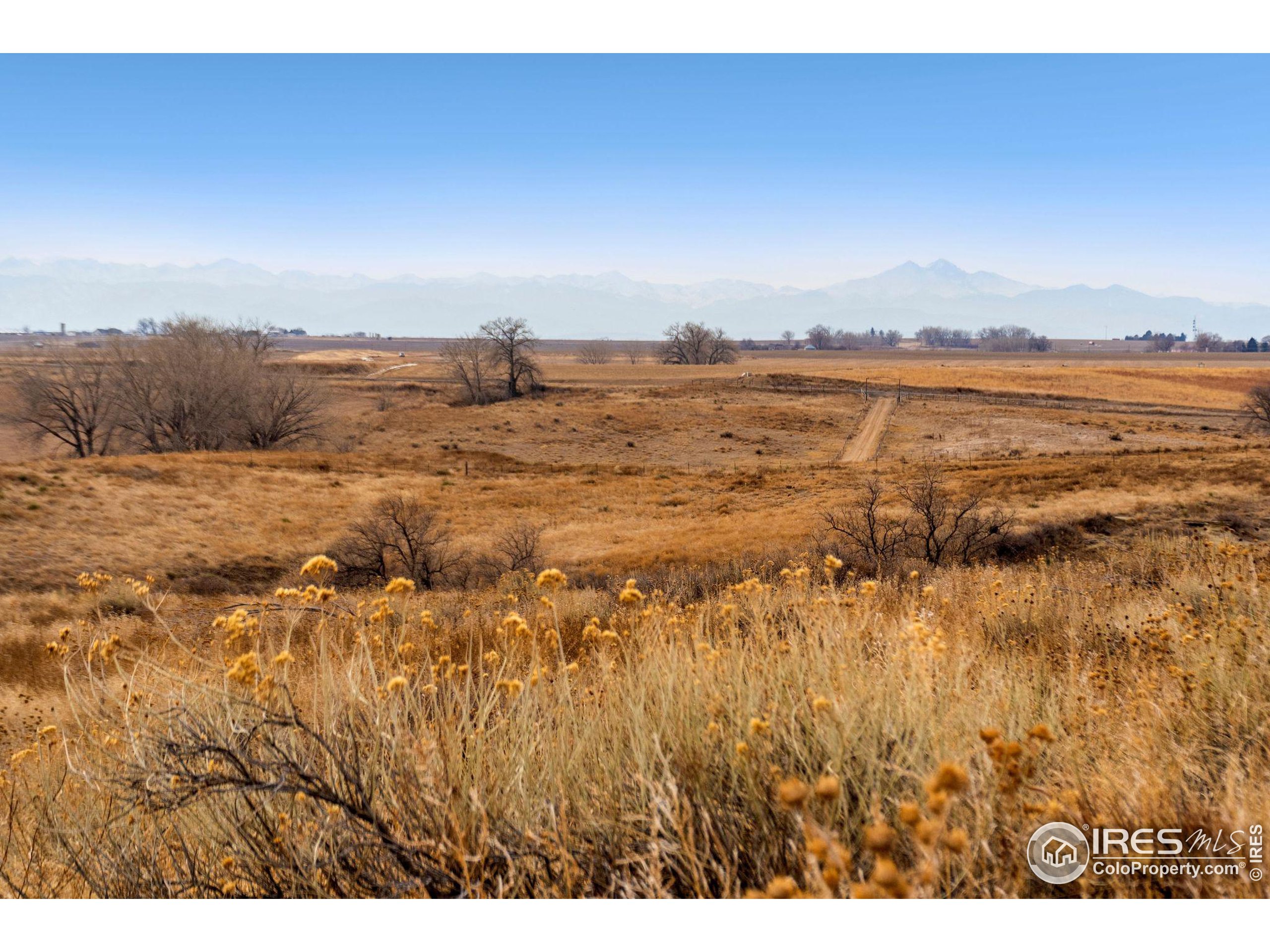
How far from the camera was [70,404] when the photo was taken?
158ft

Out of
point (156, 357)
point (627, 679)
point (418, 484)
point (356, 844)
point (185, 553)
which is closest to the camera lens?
point (356, 844)

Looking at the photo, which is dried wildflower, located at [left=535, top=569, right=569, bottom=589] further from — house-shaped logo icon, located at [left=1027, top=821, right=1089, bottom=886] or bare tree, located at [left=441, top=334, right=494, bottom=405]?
bare tree, located at [left=441, top=334, right=494, bottom=405]

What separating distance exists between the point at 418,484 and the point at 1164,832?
129 feet

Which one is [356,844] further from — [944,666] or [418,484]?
[418,484]

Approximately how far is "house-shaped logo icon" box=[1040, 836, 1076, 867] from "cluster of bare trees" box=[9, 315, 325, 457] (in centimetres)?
5559

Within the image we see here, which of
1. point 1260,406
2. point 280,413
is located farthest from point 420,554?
point 1260,406

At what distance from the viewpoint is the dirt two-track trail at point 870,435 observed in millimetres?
49688

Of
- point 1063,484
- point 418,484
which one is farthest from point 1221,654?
point 418,484

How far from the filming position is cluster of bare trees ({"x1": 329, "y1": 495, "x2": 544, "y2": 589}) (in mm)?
23219

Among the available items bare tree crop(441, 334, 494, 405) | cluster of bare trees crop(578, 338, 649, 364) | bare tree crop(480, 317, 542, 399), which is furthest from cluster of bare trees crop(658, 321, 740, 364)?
bare tree crop(441, 334, 494, 405)

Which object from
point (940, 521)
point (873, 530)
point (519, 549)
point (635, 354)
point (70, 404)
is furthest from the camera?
point (635, 354)

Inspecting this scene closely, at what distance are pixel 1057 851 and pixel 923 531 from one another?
64.1 ft

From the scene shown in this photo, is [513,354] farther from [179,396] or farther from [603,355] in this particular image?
[603,355]

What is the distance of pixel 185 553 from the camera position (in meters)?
26.2
